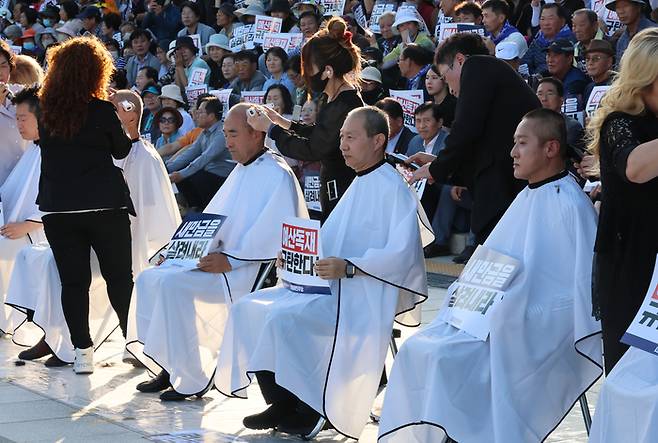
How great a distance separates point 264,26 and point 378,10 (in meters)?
1.78

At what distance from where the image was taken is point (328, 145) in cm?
625

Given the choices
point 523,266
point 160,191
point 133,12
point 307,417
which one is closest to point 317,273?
point 307,417

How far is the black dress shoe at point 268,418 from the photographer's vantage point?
5.66 m

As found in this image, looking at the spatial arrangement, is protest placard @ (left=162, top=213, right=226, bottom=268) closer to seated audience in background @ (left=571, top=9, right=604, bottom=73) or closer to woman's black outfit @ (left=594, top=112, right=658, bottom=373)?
woman's black outfit @ (left=594, top=112, right=658, bottom=373)

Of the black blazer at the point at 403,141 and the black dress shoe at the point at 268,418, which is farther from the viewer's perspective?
the black blazer at the point at 403,141

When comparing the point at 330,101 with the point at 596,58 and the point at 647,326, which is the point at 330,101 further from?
the point at 596,58

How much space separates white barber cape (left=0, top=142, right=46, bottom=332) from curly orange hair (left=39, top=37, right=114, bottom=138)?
1.54 meters

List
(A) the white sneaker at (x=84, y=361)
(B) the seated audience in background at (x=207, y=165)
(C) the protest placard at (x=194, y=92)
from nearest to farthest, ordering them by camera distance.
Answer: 1. (A) the white sneaker at (x=84, y=361)
2. (B) the seated audience in background at (x=207, y=165)
3. (C) the protest placard at (x=194, y=92)

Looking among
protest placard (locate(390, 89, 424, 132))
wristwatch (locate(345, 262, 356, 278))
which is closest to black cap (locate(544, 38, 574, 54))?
protest placard (locate(390, 89, 424, 132))

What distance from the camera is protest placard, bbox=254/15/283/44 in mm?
15812

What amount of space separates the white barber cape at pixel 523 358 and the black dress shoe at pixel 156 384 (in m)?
2.16

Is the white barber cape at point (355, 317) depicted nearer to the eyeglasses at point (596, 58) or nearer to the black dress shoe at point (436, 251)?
the eyeglasses at point (596, 58)

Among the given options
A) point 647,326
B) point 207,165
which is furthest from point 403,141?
point 647,326

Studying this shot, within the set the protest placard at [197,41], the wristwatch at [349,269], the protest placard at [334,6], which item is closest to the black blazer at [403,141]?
the protest placard at [334,6]
